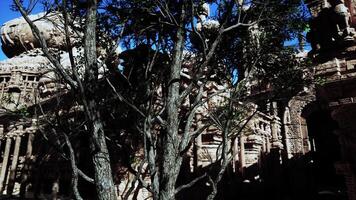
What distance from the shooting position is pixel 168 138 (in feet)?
20.2

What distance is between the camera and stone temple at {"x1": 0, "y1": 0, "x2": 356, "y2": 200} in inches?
269

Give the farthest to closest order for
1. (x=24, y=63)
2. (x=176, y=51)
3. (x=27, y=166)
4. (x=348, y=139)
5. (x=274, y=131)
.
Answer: (x=24, y=63), (x=274, y=131), (x=27, y=166), (x=176, y=51), (x=348, y=139)

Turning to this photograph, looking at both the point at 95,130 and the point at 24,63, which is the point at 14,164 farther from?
the point at 24,63

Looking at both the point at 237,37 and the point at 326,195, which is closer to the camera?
the point at 237,37

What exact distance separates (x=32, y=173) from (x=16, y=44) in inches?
732

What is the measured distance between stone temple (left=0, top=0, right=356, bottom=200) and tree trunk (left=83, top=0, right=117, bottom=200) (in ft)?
2.68

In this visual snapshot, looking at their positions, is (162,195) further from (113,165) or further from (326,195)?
(326,195)

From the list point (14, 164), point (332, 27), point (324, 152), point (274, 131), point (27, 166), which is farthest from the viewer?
point (324, 152)

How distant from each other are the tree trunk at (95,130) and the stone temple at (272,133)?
32.2 inches

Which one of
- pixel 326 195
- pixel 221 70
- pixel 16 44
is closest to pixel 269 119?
pixel 326 195

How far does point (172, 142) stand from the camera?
239 inches

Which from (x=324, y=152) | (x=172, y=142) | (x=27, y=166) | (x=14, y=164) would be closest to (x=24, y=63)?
(x=14, y=164)

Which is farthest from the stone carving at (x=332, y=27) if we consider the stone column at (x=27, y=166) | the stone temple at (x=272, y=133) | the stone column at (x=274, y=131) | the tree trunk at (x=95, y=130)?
the stone column at (x=27, y=166)

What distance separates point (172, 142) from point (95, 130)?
1.49 m
